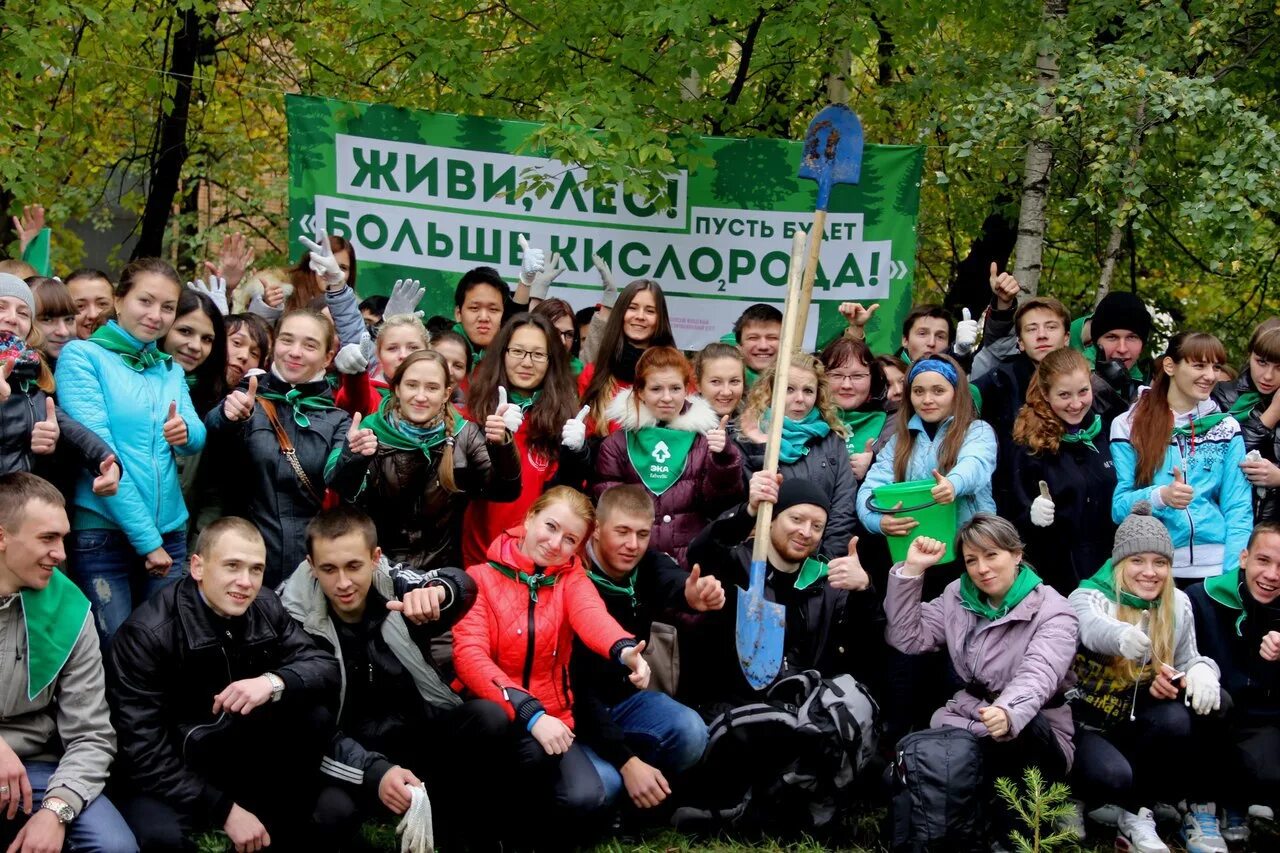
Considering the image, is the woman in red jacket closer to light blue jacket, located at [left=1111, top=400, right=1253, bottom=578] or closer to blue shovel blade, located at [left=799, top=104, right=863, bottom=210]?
light blue jacket, located at [left=1111, top=400, right=1253, bottom=578]

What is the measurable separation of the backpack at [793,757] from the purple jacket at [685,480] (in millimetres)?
790

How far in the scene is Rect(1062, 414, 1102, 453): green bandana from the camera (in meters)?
6.26

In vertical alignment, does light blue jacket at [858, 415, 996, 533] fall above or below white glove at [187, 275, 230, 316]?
below

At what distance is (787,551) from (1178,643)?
162 centimetres

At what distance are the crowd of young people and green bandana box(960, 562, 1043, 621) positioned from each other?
0.05 ft

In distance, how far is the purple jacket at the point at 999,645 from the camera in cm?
526

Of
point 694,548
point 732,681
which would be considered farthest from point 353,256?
point 732,681

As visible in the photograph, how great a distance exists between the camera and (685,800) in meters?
5.62

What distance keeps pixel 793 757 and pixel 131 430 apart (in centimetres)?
287

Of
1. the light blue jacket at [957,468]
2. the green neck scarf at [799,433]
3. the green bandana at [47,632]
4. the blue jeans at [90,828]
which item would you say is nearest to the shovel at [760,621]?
the green neck scarf at [799,433]

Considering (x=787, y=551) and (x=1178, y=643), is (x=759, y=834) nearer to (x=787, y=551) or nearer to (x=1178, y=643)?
(x=787, y=551)

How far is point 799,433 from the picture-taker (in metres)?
6.23

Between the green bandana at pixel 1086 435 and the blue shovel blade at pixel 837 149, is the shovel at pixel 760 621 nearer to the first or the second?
the green bandana at pixel 1086 435

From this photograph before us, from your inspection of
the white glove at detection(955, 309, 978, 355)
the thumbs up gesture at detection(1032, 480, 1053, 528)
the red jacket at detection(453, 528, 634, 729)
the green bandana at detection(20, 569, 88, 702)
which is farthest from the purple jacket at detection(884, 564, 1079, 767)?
the green bandana at detection(20, 569, 88, 702)
